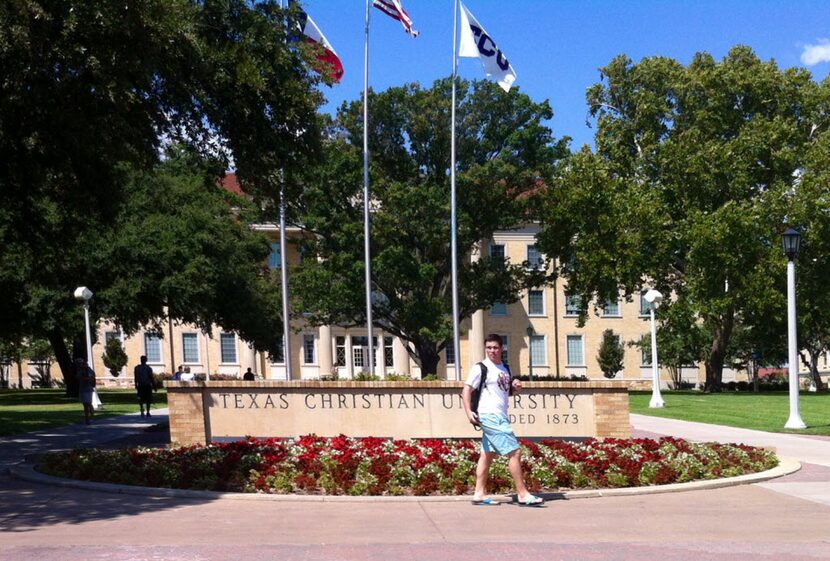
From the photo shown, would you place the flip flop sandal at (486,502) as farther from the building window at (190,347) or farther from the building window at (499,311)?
the building window at (190,347)

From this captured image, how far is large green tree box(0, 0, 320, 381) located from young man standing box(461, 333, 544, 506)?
7.61 m

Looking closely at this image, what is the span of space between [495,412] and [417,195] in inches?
1347

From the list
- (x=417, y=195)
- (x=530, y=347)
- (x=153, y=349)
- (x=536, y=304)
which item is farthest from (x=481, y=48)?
(x=153, y=349)

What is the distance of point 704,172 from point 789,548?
39141mm

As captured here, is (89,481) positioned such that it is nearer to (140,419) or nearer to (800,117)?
(140,419)

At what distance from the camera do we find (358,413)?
16.0 meters

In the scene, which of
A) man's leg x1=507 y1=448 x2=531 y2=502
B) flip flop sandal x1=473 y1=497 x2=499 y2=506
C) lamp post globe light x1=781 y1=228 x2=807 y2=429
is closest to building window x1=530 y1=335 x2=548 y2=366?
lamp post globe light x1=781 y1=228 x2=807 y2=429

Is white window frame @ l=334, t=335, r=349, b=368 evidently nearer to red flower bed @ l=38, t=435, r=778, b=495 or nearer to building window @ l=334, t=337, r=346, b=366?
building window @ l=334, t=337, r=346, b=366

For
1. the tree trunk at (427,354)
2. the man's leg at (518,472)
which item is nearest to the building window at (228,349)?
the tree trunk at (427,354)

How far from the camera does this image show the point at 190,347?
7538 centimetres

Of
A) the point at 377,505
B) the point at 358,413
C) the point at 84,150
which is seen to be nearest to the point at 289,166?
the point at 84,150

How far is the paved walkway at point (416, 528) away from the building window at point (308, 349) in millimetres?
63225

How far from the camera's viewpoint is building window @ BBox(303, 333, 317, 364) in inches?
2987

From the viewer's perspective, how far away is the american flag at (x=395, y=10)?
30812 mm
